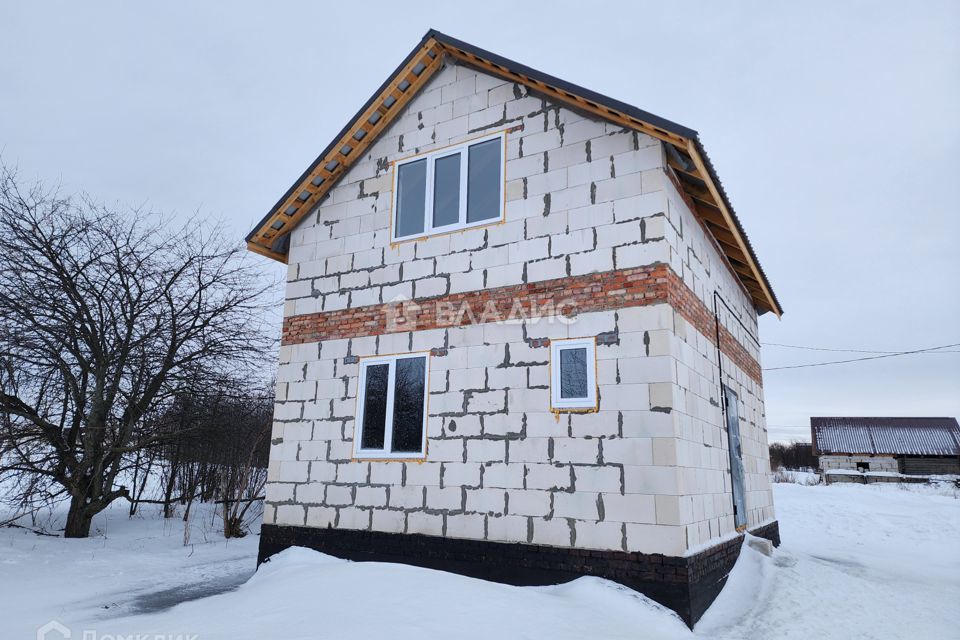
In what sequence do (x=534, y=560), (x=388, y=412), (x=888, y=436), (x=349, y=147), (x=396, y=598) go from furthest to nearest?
(x=888, y=436), (x=349, y=147), (x=388, y=412), (x=534, y=560), (x=396, y=598)

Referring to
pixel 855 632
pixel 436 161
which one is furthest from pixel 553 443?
pixel 436 161

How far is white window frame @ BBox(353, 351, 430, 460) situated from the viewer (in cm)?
777

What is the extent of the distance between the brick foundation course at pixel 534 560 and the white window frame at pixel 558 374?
62.3 inches

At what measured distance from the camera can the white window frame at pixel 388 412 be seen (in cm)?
777

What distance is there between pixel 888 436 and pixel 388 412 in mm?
34913

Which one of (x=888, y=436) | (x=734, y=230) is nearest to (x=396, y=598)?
(x=734, y=230)

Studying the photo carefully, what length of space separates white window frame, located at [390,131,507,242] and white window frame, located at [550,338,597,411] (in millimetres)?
1989

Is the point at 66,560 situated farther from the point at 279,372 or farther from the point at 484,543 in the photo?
the point at 484,543

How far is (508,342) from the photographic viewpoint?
7.38 meters

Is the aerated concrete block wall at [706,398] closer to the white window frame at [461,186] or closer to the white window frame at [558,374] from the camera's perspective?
the white window frame at [558,374]

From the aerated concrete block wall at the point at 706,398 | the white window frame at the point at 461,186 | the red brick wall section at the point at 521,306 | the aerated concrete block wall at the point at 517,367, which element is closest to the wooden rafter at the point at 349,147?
the aerated concrete block wall at the point at 517,367

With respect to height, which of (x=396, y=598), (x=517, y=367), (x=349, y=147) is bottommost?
(x=396, y=598)

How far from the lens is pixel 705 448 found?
298 inches

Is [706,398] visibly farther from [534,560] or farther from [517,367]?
[534,560]
